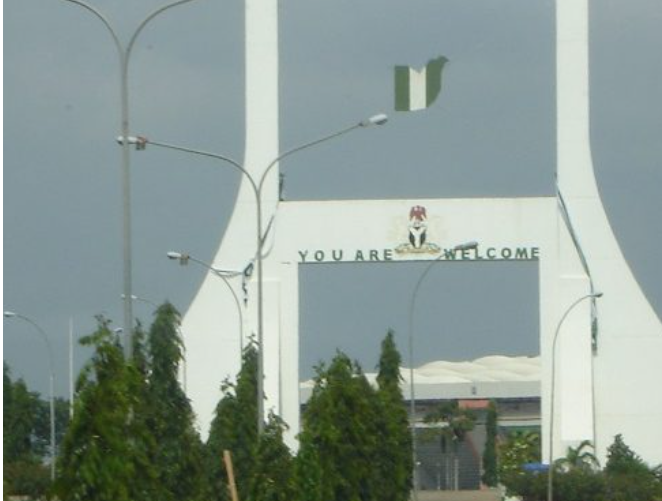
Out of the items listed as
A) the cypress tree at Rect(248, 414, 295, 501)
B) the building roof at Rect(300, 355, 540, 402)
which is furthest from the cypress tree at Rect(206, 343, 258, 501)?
the building roof at Rect(300, 355, 540, 402)

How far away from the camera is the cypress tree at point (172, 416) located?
28.3 meters

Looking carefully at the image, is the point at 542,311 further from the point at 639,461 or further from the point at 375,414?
the point at 375,414

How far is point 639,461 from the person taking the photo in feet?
153

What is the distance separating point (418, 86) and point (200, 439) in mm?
14746

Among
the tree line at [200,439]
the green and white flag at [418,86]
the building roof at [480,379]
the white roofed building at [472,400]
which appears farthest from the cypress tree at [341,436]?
the white roofed building at [472,400]

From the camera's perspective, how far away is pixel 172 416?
2991cm

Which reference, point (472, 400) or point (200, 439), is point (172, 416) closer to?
point (200, 439)

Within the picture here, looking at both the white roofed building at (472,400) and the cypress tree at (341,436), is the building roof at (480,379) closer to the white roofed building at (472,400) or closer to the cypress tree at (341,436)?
the white roofed building at (472,400)

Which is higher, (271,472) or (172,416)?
(172,416)

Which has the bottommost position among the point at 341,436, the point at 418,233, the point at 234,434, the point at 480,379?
the point at 341,436

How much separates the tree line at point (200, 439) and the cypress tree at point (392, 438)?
4cm

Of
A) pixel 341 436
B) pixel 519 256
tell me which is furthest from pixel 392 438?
pixel 519 256

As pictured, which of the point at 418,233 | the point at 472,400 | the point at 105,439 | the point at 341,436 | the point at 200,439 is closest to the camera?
the point at 105,439

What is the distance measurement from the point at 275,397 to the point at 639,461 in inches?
354
